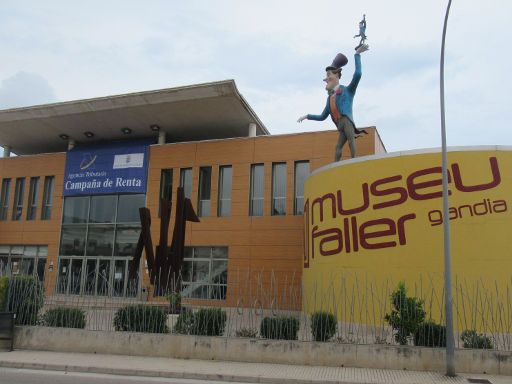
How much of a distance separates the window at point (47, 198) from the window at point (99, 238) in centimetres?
140

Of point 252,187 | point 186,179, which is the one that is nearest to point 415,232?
point 252,187

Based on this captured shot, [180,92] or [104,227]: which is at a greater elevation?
[180,92]

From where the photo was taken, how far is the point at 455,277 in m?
14.8

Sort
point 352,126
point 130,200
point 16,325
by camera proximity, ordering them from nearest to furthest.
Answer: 1. point 16,325
2. point 352,126
3. point 130,200

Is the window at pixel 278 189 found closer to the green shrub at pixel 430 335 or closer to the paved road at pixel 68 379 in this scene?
the green shrub at pixel 430 335

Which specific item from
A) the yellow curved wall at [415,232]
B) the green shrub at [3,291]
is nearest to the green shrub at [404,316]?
the yellow curved wall at [415,232]

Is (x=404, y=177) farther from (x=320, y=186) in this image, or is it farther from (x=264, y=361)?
(x=264, y=361)

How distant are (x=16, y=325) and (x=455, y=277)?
12.4 meters

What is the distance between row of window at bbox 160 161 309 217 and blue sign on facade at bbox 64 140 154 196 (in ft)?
5.68

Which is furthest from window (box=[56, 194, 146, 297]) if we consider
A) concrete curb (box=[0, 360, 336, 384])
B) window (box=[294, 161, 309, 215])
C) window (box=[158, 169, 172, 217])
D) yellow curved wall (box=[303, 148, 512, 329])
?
concrete curb (box=[0, 360, 336, 384])

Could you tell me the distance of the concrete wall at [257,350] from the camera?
1058 centimetres

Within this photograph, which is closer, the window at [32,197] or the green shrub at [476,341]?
the green shrub at [476,341]

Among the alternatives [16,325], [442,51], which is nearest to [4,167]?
[16,325]

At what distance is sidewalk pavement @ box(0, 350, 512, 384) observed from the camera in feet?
32.4
